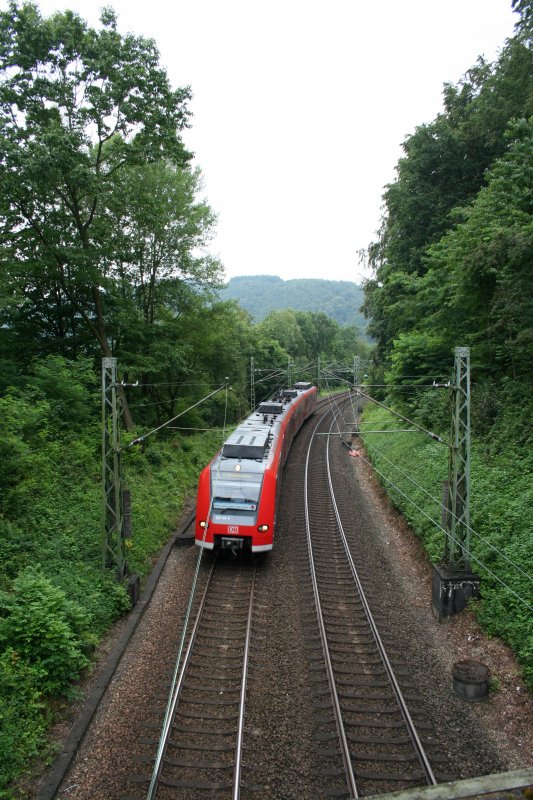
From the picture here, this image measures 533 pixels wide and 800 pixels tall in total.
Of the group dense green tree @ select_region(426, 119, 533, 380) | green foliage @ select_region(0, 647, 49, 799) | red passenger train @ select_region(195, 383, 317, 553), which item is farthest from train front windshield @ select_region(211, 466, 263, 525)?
dense green tree @ select_region(426, 119, 533, 380)

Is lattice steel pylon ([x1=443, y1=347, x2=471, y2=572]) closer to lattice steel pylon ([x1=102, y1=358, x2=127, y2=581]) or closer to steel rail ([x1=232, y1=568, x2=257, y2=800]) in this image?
steel rail ([x1=232, y1=568, x2=257, y2=800])

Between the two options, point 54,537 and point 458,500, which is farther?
point 54,537

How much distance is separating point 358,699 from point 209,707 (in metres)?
2.44

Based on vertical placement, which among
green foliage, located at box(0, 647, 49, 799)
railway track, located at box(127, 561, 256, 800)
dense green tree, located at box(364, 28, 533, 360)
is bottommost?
railway track, located at box(127, 561, 256, 800)

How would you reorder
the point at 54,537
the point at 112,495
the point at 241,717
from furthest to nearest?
1. the point at 54,537
2. the point at 112,495
3. the point at 241,717

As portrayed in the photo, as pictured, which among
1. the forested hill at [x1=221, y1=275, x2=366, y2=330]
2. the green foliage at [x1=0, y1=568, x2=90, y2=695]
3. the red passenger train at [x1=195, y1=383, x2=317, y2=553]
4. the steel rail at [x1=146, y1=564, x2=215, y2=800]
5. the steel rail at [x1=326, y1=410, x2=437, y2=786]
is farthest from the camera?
the forested hill at [x1=221, y1=275, x2=366, y2=330]

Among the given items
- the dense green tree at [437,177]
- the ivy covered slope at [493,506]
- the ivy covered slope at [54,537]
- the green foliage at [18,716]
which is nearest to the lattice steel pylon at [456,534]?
the ivy covered slope at [493,506]

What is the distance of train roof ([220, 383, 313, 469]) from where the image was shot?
1454 centimetres

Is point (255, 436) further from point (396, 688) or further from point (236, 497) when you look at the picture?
point (396, 688)

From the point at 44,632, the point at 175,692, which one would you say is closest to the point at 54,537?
the point at 44,632

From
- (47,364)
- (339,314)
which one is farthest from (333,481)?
(339,314)

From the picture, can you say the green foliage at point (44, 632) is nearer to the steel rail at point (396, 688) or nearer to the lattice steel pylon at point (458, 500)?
the steel rail at point (396, 688)

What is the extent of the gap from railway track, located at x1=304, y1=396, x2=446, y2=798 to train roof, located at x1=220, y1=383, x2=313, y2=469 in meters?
3.30

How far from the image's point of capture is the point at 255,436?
51.7 ft
